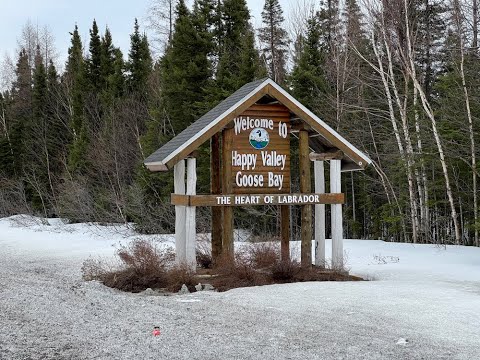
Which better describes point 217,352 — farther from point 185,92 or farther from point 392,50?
point 185,92

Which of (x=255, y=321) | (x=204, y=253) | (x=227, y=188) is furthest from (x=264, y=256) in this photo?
(x=255, y=321)

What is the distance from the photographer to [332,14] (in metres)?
39.0

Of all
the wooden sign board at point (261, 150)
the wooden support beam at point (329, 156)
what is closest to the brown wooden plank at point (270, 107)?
the wooden sign board at point (261, 150)

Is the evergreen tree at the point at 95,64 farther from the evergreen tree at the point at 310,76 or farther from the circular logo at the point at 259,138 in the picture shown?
the circular logo at the point at 259,138

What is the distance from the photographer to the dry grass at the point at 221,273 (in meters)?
11.7

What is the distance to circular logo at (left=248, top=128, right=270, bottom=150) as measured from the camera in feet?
43.9

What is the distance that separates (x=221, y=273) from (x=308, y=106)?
18.3 meters

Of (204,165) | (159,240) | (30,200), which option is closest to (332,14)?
(204,165)

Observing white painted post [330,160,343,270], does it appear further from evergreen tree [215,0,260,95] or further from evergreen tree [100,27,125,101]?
evergreen tree [100,27,125,101]

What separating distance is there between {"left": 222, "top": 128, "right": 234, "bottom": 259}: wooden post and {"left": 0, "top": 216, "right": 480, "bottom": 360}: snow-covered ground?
1834mm

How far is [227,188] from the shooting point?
1299 centimetres

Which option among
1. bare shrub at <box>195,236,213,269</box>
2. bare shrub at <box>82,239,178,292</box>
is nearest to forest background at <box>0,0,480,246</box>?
bare shrub at <box>195,236,213,269</box>

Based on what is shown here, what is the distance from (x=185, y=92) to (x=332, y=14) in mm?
14596

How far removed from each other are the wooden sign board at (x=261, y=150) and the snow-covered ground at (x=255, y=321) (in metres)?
2.72
